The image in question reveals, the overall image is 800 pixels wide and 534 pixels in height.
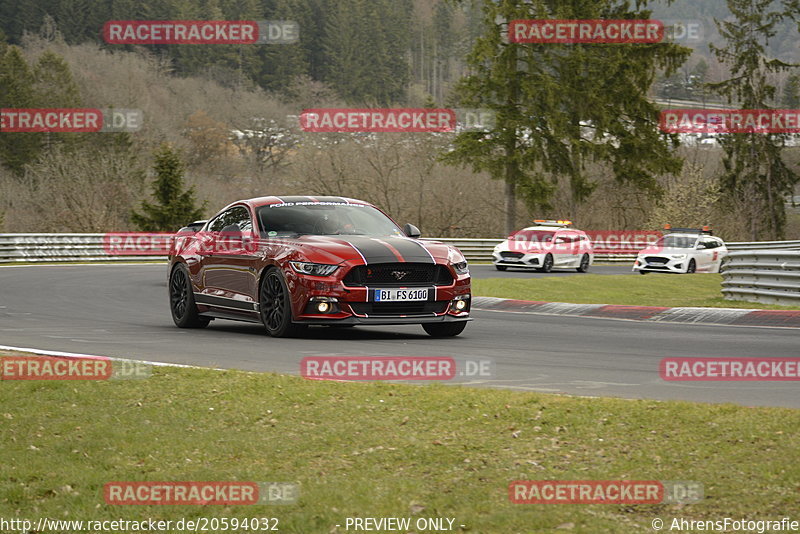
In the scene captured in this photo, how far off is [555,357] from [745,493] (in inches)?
240

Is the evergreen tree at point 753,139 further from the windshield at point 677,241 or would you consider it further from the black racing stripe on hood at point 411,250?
the black racing stripe on hood at point 411,250

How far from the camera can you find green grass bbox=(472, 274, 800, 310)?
72.0 ft

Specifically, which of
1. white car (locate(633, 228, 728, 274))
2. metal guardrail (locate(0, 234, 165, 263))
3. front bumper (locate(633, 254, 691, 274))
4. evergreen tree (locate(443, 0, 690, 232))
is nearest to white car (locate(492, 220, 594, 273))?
white car (locate(633, 228, 728, 274))

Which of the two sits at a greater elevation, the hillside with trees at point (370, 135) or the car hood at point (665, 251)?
the hillside with trees at point (370, 135)

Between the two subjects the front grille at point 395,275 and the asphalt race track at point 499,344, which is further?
the front grille at point 395,275

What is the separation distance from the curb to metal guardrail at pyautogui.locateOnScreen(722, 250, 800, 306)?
1.90 metres

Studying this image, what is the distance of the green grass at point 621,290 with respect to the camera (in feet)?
72.0

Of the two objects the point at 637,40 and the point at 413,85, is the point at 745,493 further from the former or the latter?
the point at 413,85

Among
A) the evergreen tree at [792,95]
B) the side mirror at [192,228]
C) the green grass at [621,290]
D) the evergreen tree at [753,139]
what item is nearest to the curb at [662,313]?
the green grass at [621,290]

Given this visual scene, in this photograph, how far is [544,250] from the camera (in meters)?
39.0

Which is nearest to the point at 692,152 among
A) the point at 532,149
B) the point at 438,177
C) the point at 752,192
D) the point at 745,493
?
the point at 752,192

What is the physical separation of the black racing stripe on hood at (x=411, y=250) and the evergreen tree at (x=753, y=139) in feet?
195

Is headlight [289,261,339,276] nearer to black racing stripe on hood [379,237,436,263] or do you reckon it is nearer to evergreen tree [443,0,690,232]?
black racing stripe on hood [379,237,436,263]

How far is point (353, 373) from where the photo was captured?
33.4 feet
